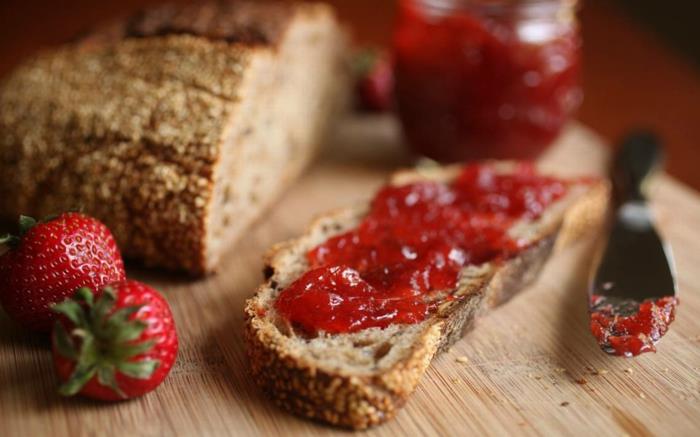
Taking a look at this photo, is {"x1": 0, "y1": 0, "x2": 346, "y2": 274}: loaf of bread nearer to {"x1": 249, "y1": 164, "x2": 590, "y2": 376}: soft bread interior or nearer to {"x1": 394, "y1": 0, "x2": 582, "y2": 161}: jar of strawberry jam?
{"x1": 249, "y1": 164, "x2": 590, "y2": 376}: soft bread interior

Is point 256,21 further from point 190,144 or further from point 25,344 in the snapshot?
point 25,344

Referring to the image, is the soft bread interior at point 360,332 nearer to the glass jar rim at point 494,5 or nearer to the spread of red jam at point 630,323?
the spread of red jam at point 630,323

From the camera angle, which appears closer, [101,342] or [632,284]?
[101,342]

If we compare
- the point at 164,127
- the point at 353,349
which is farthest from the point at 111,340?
the point at 164,127

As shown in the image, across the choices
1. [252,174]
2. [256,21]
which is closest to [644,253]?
[252,174]

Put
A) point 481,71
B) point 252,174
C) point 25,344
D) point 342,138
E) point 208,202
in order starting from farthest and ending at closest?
point 342,138 < point 481,71 < point 252,174 < point 208,202 < point 25,344

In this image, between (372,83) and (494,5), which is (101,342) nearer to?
(494,5)
